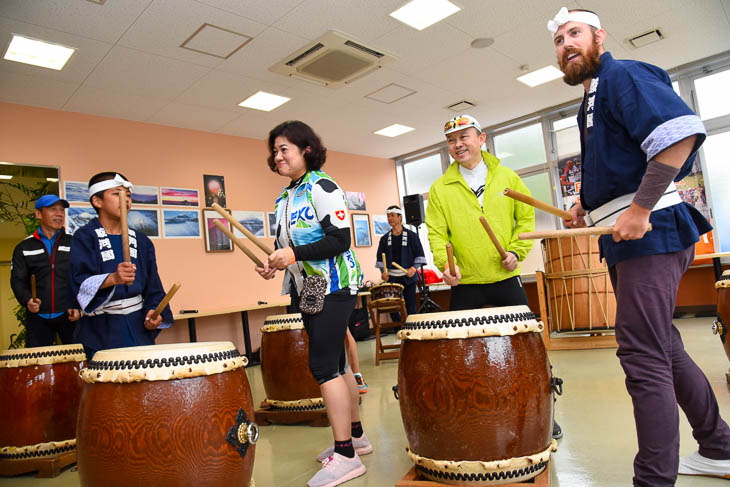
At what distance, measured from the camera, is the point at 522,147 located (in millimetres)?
7805

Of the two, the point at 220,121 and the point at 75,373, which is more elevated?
the point at 220,121

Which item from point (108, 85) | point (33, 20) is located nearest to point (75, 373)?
point (33, 20)

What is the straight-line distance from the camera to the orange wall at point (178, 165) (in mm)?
5176

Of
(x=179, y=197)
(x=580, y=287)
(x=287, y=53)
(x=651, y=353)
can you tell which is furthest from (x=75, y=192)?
(x=651, y=353)

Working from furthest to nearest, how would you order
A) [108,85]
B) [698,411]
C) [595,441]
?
[108,85], [595,441], [698,411]

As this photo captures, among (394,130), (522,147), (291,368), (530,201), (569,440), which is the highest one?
(394,130)

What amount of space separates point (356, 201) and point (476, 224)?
20.1ft

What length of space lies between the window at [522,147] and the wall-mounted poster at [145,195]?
5.05 meters

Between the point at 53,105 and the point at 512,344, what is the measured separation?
5494 millimetres

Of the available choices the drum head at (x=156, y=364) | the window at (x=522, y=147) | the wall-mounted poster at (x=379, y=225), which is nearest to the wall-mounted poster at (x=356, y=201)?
the wall-mounted poster at (x=379, y=225)

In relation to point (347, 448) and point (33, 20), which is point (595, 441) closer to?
point (347, 448)

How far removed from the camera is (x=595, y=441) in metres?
2.04

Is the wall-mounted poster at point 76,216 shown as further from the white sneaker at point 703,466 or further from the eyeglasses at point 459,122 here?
the white sneaker at point 703,466

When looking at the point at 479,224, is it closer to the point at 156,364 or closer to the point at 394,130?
the point at 156,364
